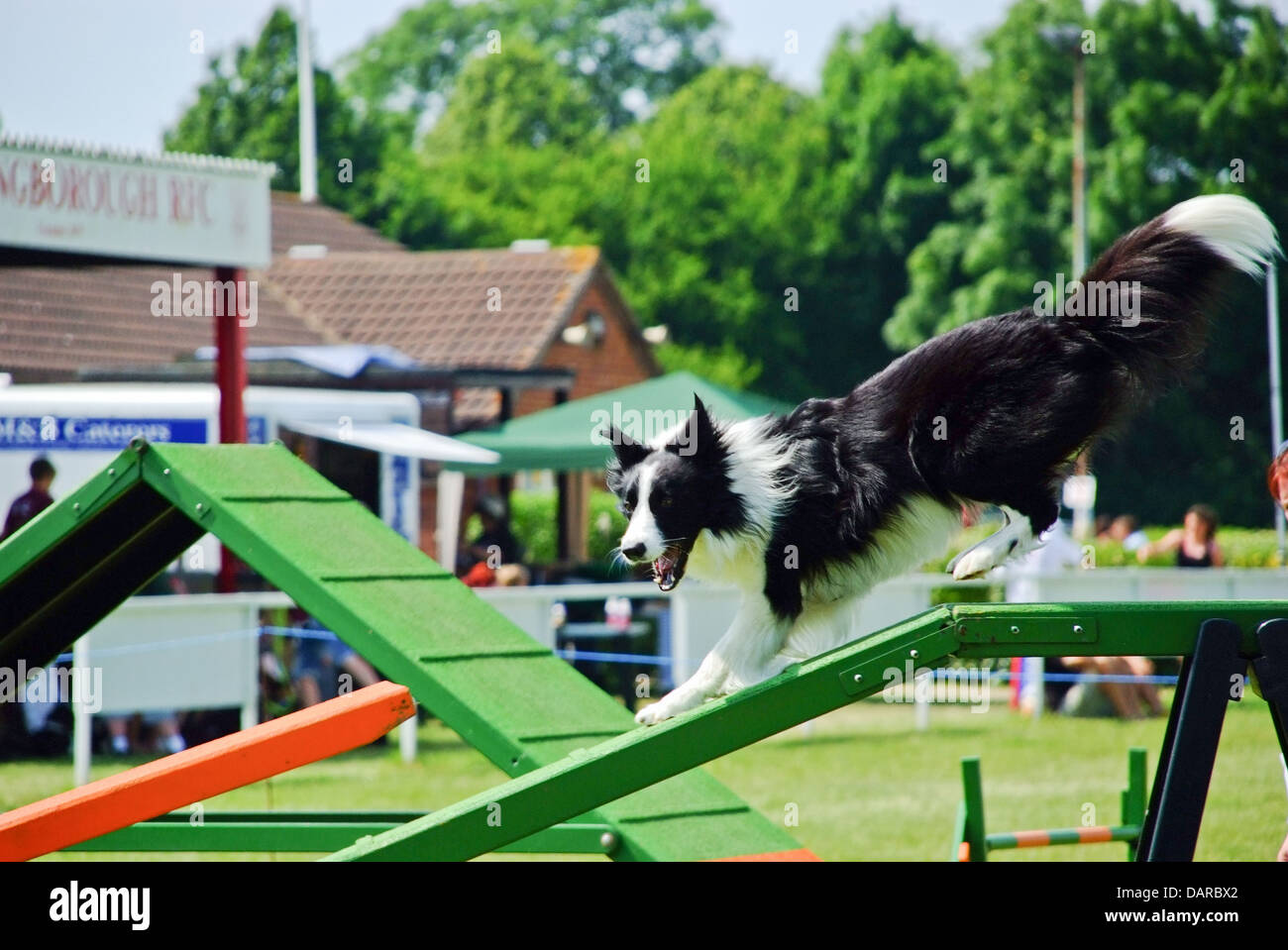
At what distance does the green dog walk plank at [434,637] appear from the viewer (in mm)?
4355

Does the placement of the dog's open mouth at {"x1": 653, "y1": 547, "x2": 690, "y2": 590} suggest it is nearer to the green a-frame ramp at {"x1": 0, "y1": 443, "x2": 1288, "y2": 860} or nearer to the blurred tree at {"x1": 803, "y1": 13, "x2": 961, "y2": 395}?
the green a-frame ramp at {"x1": 0, "y1": 443, "x2": 1288, "y2": 860}

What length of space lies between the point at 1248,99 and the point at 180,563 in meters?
24.2

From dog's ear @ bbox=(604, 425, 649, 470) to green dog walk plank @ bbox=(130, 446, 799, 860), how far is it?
854 millimetres

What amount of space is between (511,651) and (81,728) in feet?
15.7

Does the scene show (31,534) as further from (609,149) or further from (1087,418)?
(609,149)

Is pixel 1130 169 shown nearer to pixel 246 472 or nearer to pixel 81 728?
pixel 81 728

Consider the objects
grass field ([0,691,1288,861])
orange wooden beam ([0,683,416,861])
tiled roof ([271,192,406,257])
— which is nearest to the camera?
orange wooden beam ([0,683,416,861])

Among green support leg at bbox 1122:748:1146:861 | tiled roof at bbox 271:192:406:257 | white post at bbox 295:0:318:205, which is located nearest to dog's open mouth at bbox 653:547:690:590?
green support leg at bbox 1122:748:1146:861

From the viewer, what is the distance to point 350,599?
451 centimetres

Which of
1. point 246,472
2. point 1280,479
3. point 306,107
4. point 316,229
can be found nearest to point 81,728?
point 246,472

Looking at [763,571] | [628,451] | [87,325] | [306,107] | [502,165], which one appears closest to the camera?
[763,571]

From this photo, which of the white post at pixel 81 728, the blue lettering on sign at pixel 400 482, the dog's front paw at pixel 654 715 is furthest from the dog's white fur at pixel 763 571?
the blue lettering on sign at pixel 400 482

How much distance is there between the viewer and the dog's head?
393 cm

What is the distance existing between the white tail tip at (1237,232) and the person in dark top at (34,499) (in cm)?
729
